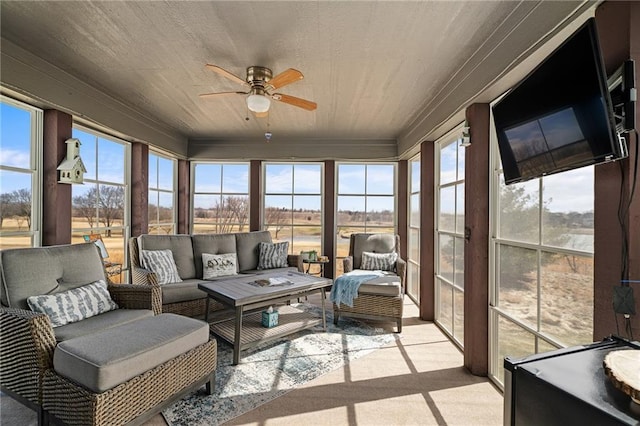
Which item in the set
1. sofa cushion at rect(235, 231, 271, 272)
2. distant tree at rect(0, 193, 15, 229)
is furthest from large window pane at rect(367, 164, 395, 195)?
distant tree at rect(0, 193, 15, 229)

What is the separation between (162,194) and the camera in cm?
471

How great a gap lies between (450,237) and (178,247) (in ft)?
10.4

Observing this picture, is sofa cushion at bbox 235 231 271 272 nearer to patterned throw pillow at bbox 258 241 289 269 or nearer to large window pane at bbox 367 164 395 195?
patterned throw pillow at bbox 258 241 289 269

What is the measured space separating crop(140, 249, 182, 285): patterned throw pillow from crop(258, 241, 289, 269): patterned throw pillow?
44.4 inches

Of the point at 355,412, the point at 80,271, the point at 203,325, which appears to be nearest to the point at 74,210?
the point at 80,271

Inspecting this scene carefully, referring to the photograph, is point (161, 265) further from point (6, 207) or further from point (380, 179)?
point (380, 179)

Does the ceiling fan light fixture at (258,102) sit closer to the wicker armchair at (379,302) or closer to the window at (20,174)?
the window at (20,174)

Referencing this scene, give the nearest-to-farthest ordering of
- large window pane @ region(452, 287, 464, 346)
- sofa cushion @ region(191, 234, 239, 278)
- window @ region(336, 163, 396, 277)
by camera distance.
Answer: large window pane @ region(452, 287, 464, 346) < sofa cushion @ region(191, 234, 239, 278) < window @ region(336, 163, 396, 277)

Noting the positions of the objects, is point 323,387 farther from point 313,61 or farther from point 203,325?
point 313,61

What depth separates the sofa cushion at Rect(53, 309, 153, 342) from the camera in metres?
1.96

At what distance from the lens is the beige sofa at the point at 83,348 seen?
158 centimetres

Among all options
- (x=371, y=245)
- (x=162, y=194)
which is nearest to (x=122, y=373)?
(x=371, y=245)

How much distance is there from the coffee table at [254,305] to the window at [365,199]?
1.93 meters

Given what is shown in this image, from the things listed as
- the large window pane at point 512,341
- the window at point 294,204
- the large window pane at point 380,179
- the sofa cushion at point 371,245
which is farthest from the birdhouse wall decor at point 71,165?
the large window pane at point 380,179
